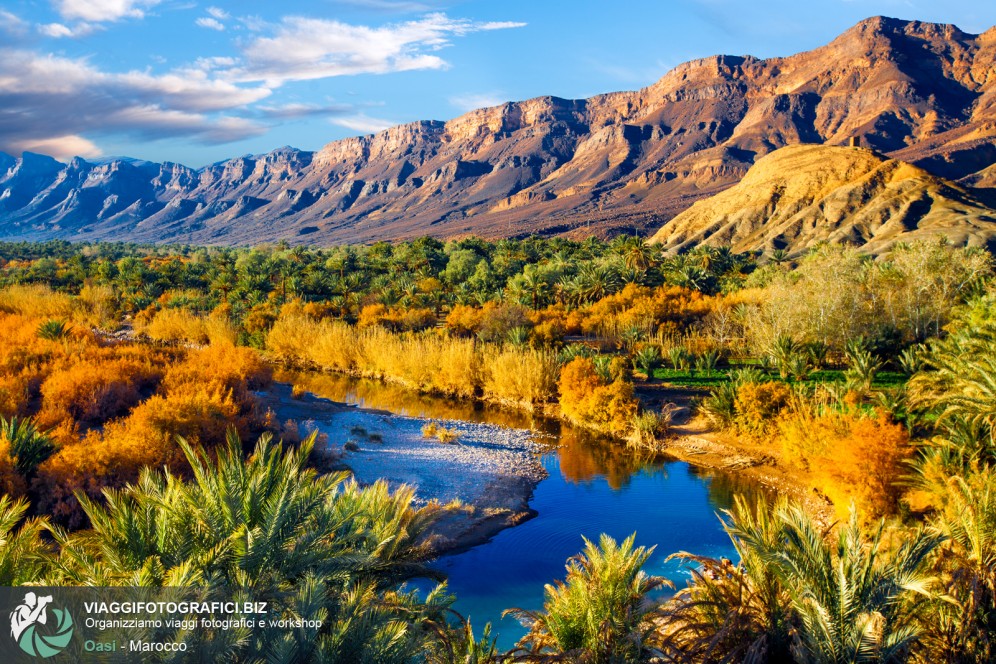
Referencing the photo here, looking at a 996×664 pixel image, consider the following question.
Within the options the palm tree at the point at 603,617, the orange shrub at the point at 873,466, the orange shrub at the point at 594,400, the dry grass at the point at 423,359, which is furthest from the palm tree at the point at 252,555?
the dry grass at the point at 423,359

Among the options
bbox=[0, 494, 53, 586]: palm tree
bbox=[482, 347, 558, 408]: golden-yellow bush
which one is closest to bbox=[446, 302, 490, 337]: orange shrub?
bbox=[482, 347, 558, 408]: golden-yellow bush

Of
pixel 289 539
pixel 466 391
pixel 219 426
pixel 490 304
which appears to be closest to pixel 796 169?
pixel 490 304

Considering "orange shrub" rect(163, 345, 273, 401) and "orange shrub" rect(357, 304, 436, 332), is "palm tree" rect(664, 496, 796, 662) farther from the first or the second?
"orange shrub" rect(357, 304, 436, 332)

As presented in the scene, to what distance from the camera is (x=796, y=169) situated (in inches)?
3701

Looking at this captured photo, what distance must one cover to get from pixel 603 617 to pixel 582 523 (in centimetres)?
766

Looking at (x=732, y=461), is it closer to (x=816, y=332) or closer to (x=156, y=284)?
(x=816, y=332)

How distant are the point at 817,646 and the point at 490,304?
27.8 m

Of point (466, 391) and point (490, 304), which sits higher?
point (490, 304)

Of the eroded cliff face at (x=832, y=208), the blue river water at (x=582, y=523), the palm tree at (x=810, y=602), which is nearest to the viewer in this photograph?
the palm tree at (x=810, y=602)

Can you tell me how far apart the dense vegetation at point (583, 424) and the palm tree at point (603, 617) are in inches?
1.0

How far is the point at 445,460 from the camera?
56.8 ft

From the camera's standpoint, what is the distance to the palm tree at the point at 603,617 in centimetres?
608
